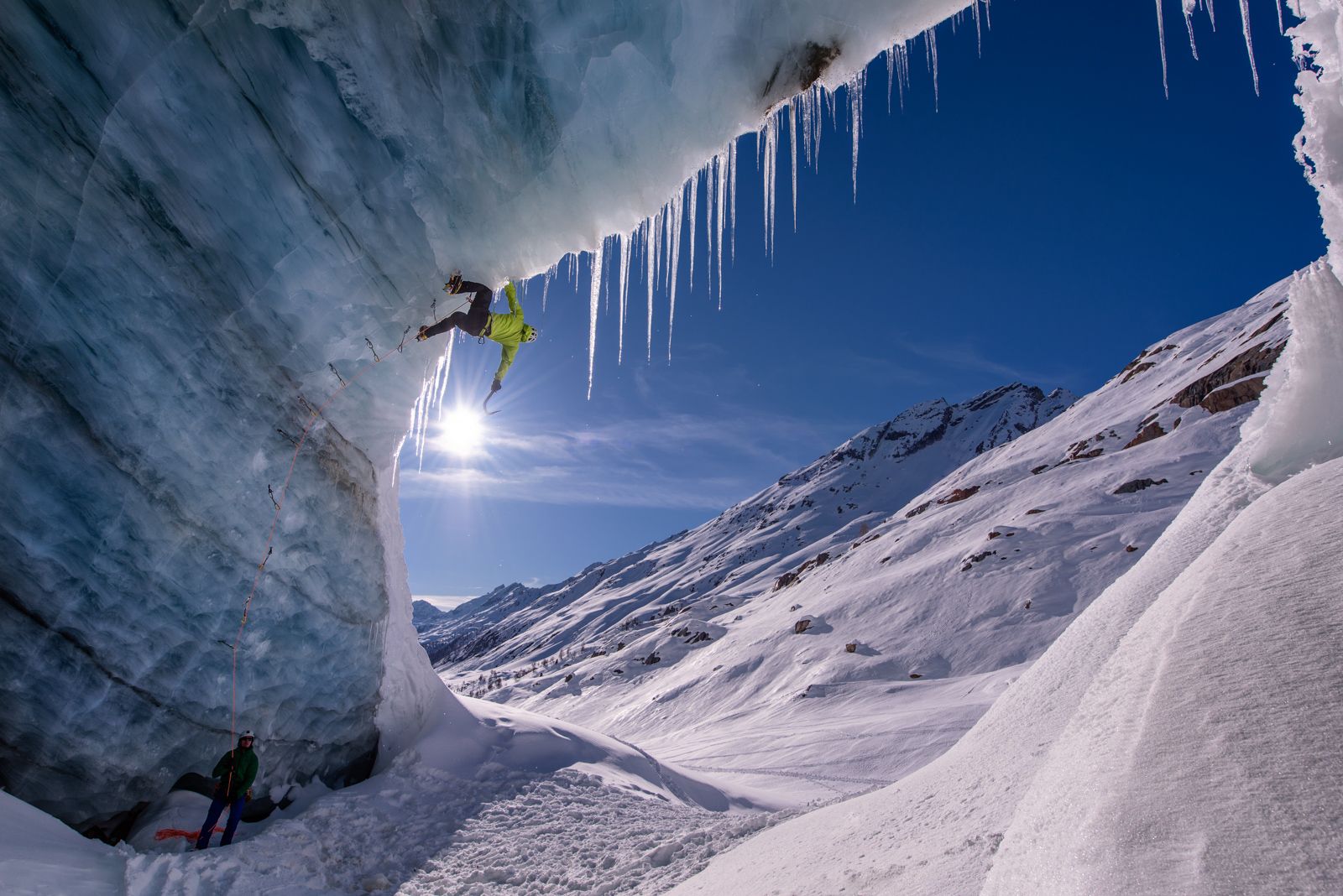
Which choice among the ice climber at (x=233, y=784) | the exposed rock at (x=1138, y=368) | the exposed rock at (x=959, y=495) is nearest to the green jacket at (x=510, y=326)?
the ice climber at (x=233, y=784)

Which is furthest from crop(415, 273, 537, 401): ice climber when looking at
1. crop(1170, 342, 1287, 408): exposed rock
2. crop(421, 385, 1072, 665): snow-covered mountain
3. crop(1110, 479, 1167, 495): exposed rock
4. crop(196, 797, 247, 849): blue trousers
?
crop(421, 385, 1072, 665): snow-covered mountain

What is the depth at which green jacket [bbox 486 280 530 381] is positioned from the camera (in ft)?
30.9

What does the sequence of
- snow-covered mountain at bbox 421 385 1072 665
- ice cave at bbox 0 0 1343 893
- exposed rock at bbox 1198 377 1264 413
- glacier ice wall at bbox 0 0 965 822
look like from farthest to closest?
snow-covered mountain at bbox 421 385 1072 665
exposed rock at bbox 1198 377 1264 413
glacier ice wall at bbox 0 0 965 822
ice cave at bbox 0 0 1343 893

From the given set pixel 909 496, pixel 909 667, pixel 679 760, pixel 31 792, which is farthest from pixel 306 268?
pixel 909 496

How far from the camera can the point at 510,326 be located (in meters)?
9.59

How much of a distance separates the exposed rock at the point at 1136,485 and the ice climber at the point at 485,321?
3543 cm

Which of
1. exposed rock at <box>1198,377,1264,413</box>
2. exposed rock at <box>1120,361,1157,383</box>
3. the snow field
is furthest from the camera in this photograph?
exposed rock at <box>1120,361,1157,383</box>

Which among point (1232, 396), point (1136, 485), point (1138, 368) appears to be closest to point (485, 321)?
point (1136, 485)

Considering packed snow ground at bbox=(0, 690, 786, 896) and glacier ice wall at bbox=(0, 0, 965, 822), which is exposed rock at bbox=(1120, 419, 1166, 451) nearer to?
packed snow ground at bbox=(0, 690, 786, 896)

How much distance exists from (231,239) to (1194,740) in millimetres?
8537

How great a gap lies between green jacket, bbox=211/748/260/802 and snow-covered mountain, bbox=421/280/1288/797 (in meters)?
9.84

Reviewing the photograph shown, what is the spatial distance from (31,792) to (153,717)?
3.44 ft

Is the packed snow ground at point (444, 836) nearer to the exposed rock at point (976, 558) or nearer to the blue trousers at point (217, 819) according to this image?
the blue trousers at point (217, 819)

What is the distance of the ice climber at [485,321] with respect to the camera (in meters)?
8.84
